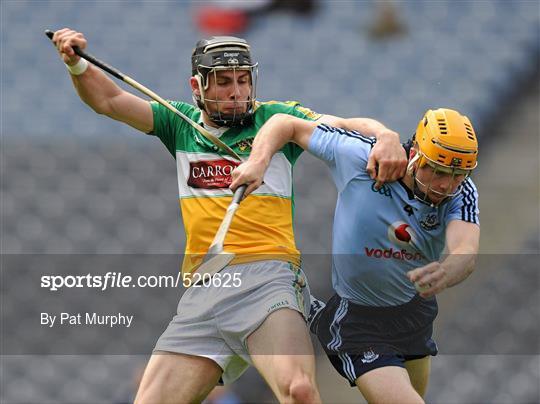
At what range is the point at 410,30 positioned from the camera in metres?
10.8

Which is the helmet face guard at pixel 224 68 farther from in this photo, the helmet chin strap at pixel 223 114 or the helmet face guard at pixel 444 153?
the helmet face guard at pixel 444 153

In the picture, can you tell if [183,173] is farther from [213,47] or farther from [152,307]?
[152,307]

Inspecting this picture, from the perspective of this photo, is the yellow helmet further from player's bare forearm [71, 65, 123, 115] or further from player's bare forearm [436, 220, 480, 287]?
player's bare forearm [71, 65, 123, 115]

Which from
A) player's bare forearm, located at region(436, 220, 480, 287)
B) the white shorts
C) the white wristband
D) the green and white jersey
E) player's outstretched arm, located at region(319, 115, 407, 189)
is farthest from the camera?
the white wristband

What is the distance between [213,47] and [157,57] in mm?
5670

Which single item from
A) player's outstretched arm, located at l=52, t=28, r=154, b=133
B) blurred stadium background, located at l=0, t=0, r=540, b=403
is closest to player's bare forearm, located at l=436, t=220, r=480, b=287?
player's outstretched arm, located at l=52, t=28, r=154, b=133

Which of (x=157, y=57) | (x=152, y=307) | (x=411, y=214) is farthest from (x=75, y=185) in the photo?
(x=411, y=214)

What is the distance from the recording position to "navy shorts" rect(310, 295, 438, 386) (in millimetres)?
4508

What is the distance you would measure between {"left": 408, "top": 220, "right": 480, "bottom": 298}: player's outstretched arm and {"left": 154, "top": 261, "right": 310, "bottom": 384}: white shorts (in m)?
0.66

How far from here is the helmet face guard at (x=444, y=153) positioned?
4.27m

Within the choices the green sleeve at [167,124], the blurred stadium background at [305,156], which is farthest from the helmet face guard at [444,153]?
the blurred stadium background at [305,156]

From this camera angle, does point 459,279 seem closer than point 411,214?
Yes

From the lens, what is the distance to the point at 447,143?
4289 millimetres

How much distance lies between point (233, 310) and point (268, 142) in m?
0.71
